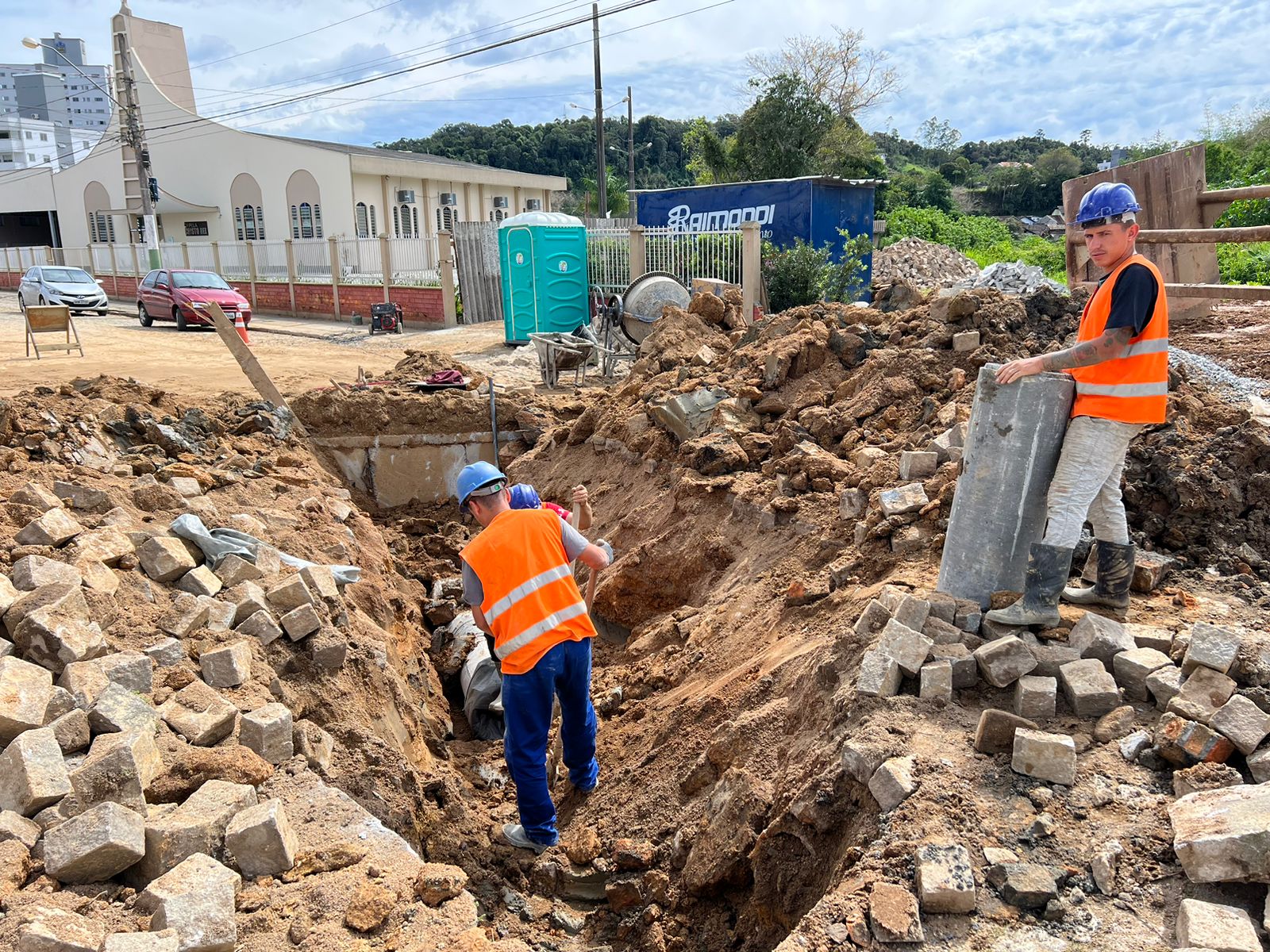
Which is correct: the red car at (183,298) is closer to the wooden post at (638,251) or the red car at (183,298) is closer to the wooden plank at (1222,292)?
the wooden post at (638,251)

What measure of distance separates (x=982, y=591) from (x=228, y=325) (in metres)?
7.77

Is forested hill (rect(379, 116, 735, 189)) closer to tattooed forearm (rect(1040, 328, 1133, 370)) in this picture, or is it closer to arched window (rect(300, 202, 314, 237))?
arched window (rect(300, 202, 314, 237))

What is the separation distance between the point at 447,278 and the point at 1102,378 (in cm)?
1879

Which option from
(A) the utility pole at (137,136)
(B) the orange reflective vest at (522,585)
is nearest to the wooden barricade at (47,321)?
(B) the orange reflective vest at (522,585)

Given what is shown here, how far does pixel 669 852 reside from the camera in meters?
4.10

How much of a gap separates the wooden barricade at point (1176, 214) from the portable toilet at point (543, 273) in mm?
8794

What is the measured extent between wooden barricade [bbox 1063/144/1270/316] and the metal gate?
13262mm

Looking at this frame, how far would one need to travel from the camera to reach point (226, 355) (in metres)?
15.8

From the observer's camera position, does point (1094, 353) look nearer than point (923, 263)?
Yes

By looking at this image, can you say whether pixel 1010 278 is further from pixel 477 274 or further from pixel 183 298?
pixel 183 298

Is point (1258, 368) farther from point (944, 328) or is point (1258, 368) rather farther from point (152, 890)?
point (152, 890)

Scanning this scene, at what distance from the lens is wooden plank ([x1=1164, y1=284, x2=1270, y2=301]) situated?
→ 7.27 metres

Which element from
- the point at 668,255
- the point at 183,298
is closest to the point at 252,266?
the point at 183,298

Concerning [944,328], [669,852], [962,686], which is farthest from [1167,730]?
[944,328]
